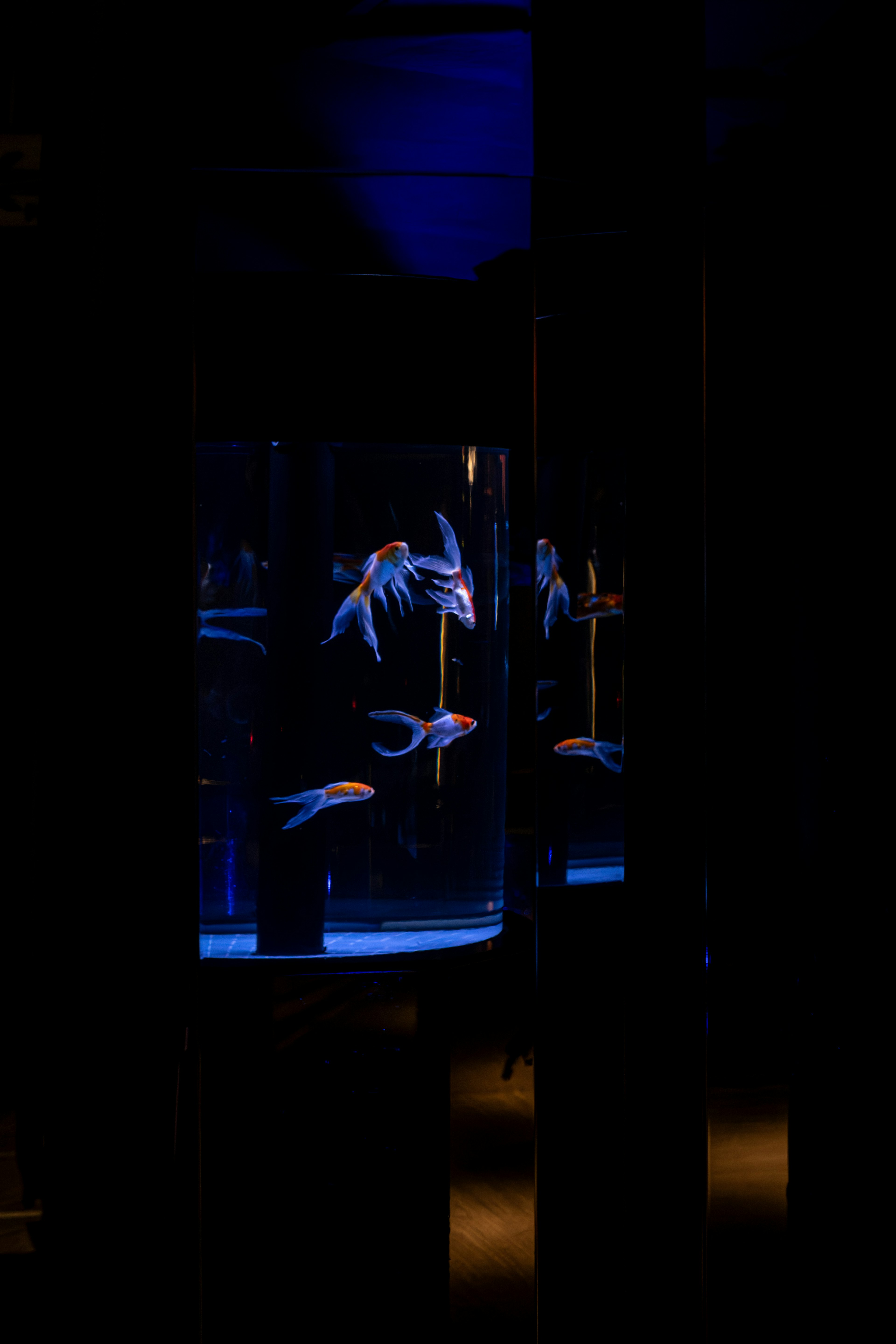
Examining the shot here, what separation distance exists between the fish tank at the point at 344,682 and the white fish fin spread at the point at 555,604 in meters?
0.06

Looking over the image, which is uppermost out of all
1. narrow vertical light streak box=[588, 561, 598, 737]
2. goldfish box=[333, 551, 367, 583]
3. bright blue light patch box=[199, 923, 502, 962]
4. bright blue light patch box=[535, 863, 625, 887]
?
goldfish box=[333, 551, 367, 583]

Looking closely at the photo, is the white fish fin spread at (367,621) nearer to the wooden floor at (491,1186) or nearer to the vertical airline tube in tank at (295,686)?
the vertical airline tube in tank at (295,686)

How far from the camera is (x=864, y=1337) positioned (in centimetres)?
134

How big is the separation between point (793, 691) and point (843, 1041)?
20.6 inches

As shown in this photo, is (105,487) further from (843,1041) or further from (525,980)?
(843,1041)

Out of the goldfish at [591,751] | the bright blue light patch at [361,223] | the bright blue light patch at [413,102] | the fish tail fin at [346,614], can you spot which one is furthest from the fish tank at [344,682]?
the bright blue light patch at [413,102]

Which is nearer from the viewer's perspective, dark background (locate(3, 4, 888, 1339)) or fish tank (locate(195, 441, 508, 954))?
dark background (locate(3, 4, 888, 1339))

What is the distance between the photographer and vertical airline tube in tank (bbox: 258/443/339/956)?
47.3 inches

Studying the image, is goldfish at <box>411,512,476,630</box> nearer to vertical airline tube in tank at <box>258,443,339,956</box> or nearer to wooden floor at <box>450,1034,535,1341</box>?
vertical airline tube in tank at <box>258,443,339,956</box>

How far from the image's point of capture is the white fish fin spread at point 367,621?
3.99 feet

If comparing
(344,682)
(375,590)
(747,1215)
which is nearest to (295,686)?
(344,682)

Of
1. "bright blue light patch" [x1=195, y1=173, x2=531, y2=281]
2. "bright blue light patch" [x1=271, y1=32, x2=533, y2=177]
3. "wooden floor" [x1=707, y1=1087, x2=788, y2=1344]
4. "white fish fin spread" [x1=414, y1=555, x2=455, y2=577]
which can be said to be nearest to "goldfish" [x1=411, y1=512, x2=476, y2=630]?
"white fish fin spread" [x1=414, y1=555, x2=455, y2=577]

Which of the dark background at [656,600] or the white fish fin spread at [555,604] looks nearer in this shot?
the dark background at [656,600]

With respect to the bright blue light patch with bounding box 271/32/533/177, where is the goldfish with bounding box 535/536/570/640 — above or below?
below
